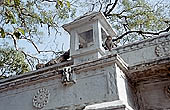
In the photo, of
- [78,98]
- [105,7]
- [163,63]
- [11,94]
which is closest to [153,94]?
[163,63]

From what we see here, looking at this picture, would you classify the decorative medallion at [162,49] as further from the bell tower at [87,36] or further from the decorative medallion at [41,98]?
the decorative medallion at [41,98]

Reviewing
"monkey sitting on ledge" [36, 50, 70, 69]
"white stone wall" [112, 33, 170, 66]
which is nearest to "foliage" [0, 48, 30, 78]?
"monkey sitting on ledge" [36, 50, 70, 69]

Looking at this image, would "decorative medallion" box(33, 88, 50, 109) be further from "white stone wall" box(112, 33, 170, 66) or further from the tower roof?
"white stone wall" box(112, 33, 170, 66)

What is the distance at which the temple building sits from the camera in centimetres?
442

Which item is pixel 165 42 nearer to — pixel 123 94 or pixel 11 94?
pixel 123 94

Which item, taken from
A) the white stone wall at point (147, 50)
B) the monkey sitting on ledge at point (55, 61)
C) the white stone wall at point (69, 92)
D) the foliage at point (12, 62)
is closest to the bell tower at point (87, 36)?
the white stone wall at point (147, 50)

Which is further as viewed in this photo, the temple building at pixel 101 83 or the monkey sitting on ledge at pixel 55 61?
the monkey sitting on ledge at pixel 55 61

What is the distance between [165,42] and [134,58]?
84cm

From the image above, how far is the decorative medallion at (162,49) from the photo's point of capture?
17.4 feet

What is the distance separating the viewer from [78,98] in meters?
4.58

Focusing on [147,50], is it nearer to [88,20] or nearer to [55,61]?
[88,20]

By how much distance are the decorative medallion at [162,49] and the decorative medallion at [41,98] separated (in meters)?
2.79

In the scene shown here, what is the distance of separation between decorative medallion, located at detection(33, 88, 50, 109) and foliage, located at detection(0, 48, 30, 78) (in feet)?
16.1

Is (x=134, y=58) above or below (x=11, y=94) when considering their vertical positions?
above
